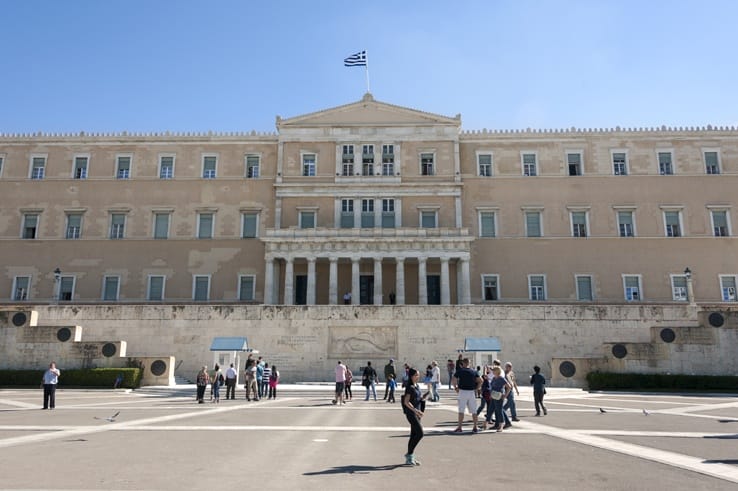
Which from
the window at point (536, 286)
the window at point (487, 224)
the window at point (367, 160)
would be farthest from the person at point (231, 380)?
the window at point (536, 286)

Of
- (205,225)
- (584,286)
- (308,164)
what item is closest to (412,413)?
(584,286)

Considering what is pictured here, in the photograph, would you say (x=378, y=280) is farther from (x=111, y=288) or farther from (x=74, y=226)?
(x=74, y=226)

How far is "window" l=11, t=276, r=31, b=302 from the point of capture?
144ft

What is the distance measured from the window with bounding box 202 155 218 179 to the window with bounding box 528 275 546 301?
1071 inches

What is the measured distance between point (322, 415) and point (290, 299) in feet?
84.1

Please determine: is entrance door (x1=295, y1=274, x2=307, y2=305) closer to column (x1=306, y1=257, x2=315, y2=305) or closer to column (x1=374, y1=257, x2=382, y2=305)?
column (x1=306, y1=257, x2=315, y2=305)

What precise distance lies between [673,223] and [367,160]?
24884mm

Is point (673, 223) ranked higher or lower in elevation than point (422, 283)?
higher

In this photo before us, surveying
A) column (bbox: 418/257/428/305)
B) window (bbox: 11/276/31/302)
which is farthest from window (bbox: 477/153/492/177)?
window (bbox: 11/276/31/302)

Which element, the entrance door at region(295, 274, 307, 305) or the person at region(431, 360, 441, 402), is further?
the entrance door at region(295, 274, 307, 305)

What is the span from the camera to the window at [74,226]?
4559cm

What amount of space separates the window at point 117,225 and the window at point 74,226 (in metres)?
2.53

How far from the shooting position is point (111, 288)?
146 feet

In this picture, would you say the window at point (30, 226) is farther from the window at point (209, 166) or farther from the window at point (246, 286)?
the window at point (246, 286)
